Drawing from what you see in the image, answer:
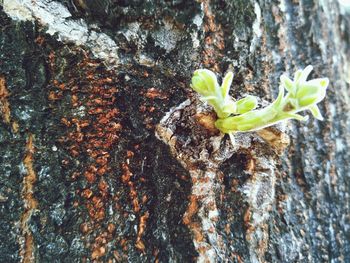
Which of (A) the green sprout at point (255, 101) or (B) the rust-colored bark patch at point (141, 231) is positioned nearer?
(A) the green sprout at point (255, 101)

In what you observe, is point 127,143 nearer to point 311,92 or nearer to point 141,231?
point 141,231

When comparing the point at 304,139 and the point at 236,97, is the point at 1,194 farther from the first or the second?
the point at 304,139

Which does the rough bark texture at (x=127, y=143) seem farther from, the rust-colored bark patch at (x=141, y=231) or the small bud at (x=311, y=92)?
the small bud at (x=311, y=92)

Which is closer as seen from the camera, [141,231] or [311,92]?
[311,92]

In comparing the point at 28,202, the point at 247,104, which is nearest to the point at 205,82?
the point at 247,104

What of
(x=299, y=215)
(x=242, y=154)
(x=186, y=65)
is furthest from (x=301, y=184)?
(x=186, y=65)

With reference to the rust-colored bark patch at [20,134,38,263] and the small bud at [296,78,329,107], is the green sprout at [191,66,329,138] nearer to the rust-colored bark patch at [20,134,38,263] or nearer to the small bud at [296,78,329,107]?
the small bud at [296,78,329,107]

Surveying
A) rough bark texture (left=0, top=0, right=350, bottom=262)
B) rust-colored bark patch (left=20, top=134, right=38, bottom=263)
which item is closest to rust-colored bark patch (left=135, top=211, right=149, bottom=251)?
rough bark texture (left=0, top=0, right=350, bottom=262)

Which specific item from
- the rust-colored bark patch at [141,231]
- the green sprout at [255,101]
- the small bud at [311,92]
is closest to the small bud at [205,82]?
the green sprout at [255,101]
